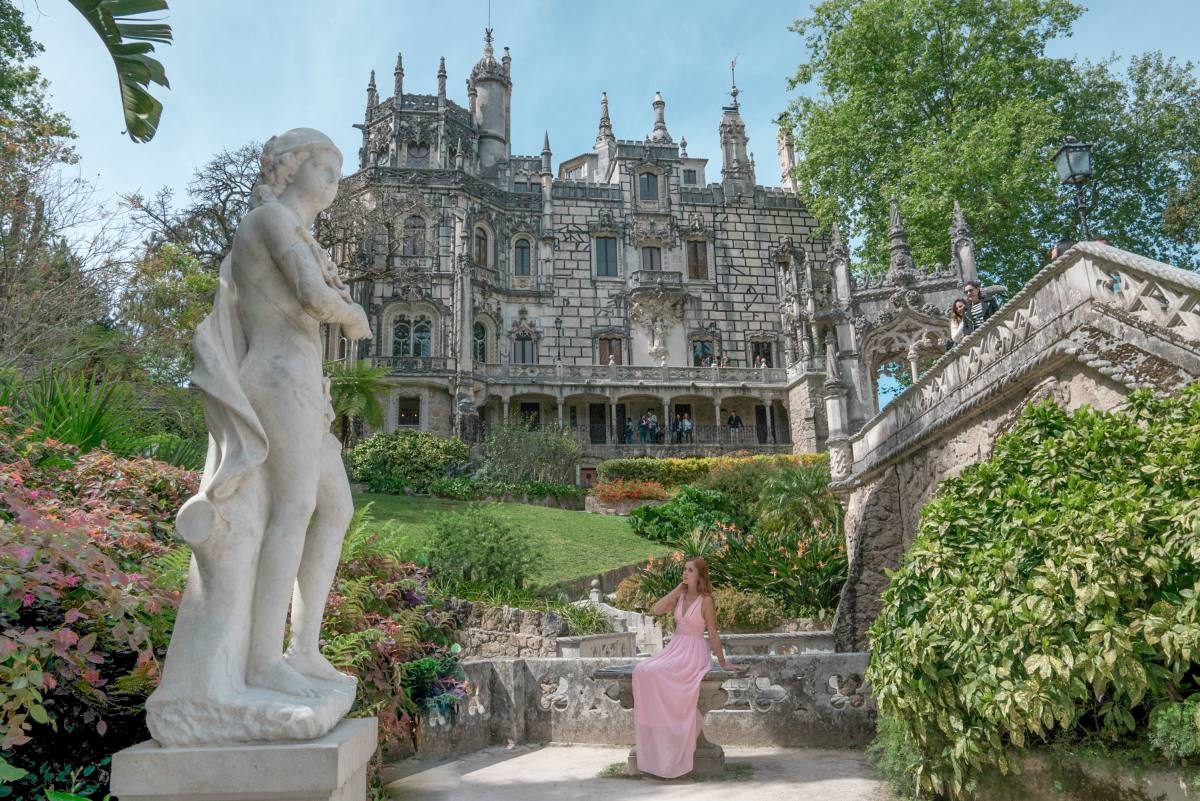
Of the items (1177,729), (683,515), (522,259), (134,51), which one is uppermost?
(522,259)

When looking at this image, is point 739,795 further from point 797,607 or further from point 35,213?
point 35,213

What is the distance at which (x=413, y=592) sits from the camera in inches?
285

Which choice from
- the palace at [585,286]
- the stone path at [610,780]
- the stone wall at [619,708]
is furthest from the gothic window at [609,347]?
the stone path at [610,780]

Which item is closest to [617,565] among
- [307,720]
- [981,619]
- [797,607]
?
[797,607]

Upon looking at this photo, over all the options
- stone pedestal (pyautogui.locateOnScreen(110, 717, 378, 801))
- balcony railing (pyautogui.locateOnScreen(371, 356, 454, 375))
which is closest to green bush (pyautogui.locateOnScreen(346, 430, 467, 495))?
balcony railing (pyautogui.locateOnScreen(371, 356, 454, 375))

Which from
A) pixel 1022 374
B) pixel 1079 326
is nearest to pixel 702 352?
pixel 1022 374

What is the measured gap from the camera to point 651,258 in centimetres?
3894

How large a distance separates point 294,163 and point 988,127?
25.7 m

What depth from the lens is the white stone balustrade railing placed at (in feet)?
20.4

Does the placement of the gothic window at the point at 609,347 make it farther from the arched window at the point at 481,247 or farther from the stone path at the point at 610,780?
the stone path at the point at 610,780

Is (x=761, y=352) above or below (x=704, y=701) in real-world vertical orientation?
above

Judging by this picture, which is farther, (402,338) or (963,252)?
(402,338)

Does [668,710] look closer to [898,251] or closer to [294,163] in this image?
[294,163]

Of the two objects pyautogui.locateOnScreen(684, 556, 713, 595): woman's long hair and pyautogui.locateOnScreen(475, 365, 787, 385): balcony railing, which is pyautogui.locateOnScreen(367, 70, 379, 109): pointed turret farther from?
pyautogui.locateOnScreen(684, 556, 713, 595): woman's long hair
